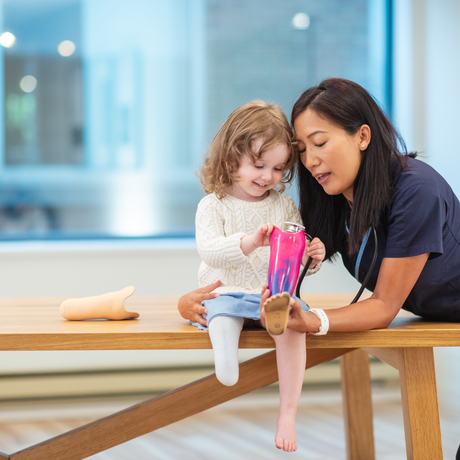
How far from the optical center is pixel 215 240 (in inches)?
44.8

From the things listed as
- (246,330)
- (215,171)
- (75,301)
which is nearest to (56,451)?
(75,301)

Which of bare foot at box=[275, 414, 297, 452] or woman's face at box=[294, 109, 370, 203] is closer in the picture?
bare foot at box=[275, 414, 297, 452]

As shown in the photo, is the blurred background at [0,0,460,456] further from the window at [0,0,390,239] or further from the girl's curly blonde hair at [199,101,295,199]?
the girl's curly blonde hair at [199,101,295,199]

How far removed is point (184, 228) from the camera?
2438 mm

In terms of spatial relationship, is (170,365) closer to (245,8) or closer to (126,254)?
(126,254)

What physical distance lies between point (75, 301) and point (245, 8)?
1.74m

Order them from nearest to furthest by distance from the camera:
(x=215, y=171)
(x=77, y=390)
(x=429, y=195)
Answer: (x=429, y=195) < (x=215, y=171) < (x=77, y=390)

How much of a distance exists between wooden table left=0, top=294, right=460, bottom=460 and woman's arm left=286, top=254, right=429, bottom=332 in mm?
43

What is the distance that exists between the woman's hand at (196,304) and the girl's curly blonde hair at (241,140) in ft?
0.76

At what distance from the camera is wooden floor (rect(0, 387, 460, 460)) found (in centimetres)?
175

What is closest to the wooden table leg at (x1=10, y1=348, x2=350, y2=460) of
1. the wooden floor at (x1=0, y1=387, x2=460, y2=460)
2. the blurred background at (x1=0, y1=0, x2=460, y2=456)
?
the wooden floor at (x1=0, y1=387, x2=460, y2=460)

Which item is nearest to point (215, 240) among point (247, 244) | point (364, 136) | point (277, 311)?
point (247, 244)

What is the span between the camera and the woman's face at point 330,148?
1.17 meters

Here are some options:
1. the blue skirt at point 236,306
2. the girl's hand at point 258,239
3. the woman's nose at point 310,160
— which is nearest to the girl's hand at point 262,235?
the girl's hand at point 258,239
